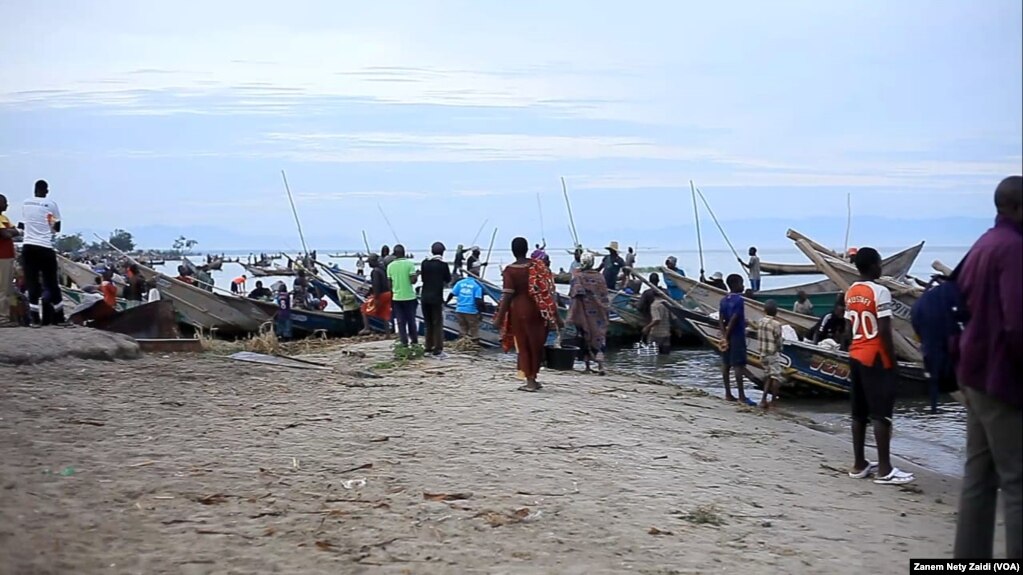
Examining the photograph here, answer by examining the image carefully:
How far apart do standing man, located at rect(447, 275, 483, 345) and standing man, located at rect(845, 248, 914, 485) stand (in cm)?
1045

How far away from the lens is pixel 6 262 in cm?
1172

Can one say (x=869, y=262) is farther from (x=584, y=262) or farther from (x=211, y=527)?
(x=584, y=262)

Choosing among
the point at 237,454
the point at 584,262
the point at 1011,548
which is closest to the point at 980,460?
the point at 1011,548

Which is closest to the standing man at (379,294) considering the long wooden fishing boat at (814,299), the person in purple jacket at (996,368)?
the long wooden fishing boat at (814,299)

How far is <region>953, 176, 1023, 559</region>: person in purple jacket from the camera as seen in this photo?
4.17 metres

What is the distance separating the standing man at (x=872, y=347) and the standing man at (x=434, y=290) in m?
7.58

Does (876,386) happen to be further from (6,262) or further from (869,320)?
(6,262)

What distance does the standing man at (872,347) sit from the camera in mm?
7293

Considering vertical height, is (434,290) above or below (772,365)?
above

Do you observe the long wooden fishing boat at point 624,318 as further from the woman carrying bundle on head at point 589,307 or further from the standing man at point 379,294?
the woman carrying bundle on head at point 589,307

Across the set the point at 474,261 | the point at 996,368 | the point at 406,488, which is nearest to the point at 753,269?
the point at 474,261

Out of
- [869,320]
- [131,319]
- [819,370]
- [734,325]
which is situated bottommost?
[819,370]

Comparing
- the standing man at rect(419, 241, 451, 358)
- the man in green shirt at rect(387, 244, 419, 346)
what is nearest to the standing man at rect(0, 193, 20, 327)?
the man in green shirt at rect(387, 244, 419, 346)

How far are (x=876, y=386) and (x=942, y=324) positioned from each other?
2776mm
